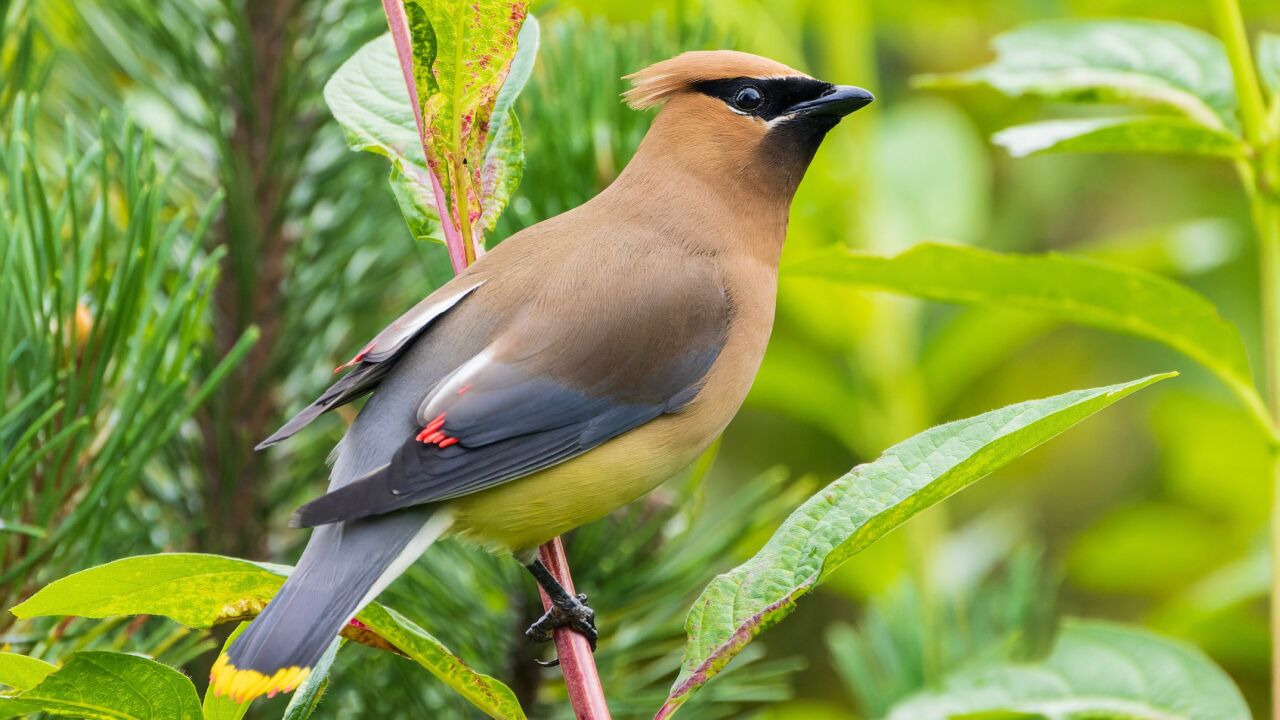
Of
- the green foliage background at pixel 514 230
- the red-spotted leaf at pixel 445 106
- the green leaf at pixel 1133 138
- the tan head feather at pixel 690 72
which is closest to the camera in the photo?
the red-spotted leaf at pixel 445 106

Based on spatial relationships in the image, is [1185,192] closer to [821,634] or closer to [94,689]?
[821,634]

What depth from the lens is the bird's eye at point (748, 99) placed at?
236 centimetres

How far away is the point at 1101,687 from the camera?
1968mm

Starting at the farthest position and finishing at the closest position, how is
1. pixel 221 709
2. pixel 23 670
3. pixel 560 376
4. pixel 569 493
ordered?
pixel 560 376
pixel 569 493
pixel 221 709
pixel 23 670

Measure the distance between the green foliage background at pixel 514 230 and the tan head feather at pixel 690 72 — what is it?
0.06 meters

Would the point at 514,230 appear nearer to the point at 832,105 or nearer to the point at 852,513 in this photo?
the point at 832,105

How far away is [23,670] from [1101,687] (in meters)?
1.38

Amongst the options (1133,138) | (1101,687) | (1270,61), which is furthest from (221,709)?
(1270,61)

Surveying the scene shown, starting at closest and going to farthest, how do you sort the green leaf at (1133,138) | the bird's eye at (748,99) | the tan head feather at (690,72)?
the green leaf at (1133,138) → the tan head feather at (690,72) → the bird's eye at (748,99)

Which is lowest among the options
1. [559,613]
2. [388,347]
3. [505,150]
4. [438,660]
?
[559,613]

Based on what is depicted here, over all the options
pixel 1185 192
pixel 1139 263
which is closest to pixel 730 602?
pixel 1139 263

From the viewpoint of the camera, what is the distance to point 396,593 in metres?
2.10

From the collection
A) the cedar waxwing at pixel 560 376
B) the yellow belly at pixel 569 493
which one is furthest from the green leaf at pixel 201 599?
the yellow belly at pixel 569 493

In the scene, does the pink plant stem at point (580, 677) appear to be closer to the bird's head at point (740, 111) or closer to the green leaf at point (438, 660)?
the green leaf at point (438, 660)
